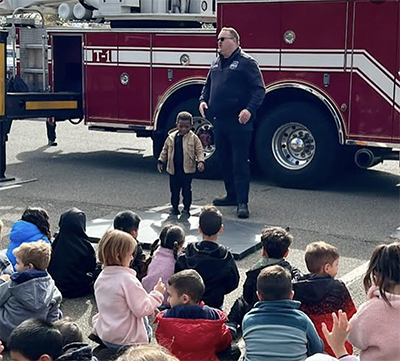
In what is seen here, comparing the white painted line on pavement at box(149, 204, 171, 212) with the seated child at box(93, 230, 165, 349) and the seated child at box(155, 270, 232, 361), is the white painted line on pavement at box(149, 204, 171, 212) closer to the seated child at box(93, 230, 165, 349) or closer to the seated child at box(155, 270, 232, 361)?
the seated child at box(93, 230, 165, 349)

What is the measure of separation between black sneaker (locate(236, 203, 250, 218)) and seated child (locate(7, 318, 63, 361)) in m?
5.61

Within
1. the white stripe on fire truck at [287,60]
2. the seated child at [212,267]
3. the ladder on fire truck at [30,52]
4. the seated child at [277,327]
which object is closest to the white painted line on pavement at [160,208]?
the white stripe on fire truck at [287,60]

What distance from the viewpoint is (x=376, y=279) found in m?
3.90

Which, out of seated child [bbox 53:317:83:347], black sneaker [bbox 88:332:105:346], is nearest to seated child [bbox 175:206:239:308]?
black sneaker [bbox 88:332:105:346]

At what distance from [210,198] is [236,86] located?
1655 mm

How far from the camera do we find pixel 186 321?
15.1 ft

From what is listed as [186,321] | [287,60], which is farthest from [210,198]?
[186,321]

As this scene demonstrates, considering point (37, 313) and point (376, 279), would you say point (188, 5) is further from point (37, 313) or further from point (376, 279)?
point (376, 279)

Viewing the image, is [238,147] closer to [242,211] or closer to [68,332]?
[242,211]

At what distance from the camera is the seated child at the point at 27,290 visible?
5090 millimetres

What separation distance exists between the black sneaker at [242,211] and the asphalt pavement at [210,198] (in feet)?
0.27

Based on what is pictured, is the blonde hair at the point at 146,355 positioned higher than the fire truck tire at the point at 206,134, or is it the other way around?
the blonde hair at the point at 146,355

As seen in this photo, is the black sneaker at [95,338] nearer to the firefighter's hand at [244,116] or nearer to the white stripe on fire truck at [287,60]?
the firefighter's hand at [244,116]

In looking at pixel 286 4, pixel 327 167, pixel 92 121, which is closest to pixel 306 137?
pixel 327 167
